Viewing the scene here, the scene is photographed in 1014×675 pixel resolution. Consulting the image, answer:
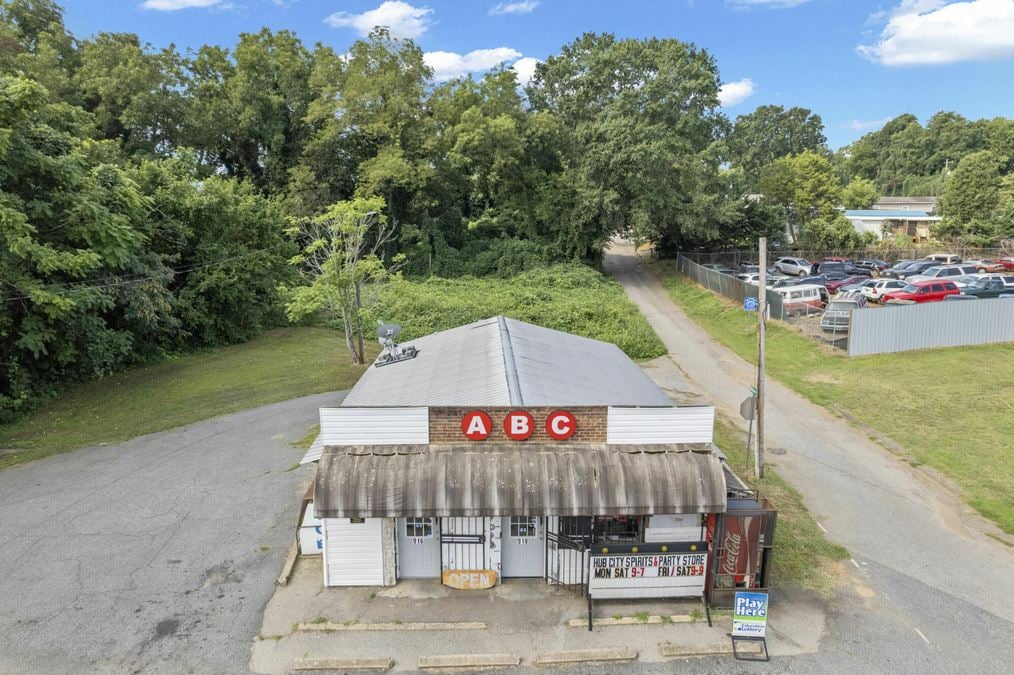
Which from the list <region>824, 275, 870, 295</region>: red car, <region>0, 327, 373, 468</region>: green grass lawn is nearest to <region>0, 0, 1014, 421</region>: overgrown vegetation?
<region>0, 327, 373, 468</region>: green grass lawn

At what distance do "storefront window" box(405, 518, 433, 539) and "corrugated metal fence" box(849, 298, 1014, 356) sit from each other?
22.2 m

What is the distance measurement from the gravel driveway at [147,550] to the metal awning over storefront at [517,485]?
3.18 metres

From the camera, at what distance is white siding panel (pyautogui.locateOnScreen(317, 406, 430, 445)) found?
36.2 feet

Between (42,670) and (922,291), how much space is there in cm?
3659

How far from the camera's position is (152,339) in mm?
30422

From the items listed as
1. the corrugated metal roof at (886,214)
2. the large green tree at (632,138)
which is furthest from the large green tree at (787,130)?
the large green tree at (632,138)

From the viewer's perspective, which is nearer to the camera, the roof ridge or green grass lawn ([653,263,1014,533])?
the roof ridge

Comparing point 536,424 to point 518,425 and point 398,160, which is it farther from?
point 398,160

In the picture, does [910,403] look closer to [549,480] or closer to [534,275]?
[549,480]

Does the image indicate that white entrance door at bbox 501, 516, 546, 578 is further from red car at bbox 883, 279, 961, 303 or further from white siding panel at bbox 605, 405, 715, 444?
red car at bbox 883, 279, 961, 303

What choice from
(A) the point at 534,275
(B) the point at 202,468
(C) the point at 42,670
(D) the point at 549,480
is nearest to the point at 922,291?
(A) the point at 534,275

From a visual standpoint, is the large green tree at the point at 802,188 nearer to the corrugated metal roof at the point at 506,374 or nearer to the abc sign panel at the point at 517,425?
the corrugated metal roof at the point at 506,374

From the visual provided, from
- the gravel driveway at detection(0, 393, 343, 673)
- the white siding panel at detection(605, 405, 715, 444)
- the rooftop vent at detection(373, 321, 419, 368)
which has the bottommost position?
the gravel driveway at detection(0, 393, 343, 673)

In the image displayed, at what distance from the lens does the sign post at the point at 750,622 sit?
9680 mm
